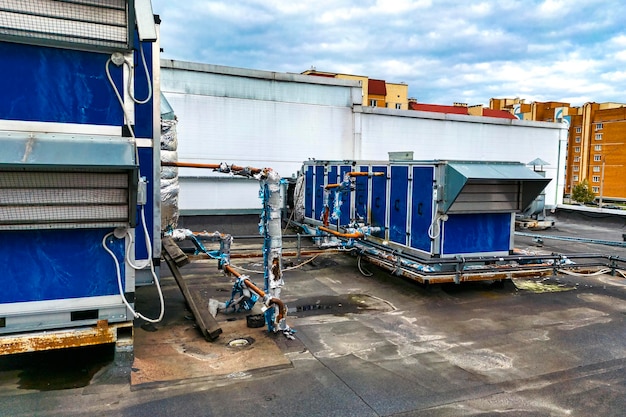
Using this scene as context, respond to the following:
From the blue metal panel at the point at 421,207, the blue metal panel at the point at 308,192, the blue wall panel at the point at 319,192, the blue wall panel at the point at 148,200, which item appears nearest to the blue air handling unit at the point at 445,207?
the blue metal panel at the point at 421,207

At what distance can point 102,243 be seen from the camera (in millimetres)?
4996

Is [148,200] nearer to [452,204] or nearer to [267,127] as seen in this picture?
[452,204]

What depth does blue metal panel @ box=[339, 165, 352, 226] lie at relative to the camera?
1168cm

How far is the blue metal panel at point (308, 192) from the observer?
14.2 m

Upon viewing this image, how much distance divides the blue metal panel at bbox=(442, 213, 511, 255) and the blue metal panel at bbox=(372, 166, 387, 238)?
1.83m


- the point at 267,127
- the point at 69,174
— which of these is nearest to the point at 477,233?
the point at 69,174

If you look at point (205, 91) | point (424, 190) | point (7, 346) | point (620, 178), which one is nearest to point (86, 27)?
point (7, 346)

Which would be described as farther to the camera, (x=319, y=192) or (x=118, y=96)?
(x=319, y=192)

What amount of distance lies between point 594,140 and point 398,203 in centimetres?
6445

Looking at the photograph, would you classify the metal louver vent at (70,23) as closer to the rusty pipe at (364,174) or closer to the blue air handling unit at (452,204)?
the blue air handling unit at (452,204)

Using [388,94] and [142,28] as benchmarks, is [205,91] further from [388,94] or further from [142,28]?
[388,94]

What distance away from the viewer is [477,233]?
8.99 metres

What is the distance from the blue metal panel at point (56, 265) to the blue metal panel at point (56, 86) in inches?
47.9

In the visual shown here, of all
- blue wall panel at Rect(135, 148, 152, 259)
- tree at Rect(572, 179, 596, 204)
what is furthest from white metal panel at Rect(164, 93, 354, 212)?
tree at Rect(572, 179, 596, 204)
